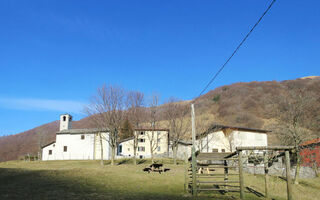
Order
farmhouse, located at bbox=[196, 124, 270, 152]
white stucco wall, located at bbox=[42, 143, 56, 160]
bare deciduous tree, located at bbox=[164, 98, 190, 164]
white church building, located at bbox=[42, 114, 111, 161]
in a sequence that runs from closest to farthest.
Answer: bare deciduous tree, located at bbox=[164, 98, 190, 164] < farmhouse, located at bbox=[196, 124, 270, 152] < white church building, located at bbox=[42, 114, 111, 161] < white stucco wall, located at bbox=[42, 143, 56, 160]

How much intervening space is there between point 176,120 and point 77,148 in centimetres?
2493

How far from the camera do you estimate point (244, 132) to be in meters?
52.8

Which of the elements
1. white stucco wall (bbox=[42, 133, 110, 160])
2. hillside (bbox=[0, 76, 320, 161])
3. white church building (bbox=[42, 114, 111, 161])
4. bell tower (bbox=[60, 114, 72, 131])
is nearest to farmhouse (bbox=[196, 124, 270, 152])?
white church building (bbox=[42, 114, 111, 161])

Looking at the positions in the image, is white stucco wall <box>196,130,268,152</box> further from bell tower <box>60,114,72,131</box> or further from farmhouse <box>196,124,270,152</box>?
bell tower <box>60,114,72,131</box>

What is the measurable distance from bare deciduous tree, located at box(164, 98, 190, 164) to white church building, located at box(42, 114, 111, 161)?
50.4 ft

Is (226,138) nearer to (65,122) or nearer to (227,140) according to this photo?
(227,140)

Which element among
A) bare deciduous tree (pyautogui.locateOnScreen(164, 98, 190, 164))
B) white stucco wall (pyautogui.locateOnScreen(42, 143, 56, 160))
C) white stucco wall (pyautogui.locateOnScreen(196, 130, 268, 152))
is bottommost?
white stucco wall (pyautogui.locateOnScreen(42, 143, 56, 160))

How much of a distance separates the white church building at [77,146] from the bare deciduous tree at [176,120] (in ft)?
50.4

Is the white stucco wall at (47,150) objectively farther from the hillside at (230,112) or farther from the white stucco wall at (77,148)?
the hillside at (230,112)

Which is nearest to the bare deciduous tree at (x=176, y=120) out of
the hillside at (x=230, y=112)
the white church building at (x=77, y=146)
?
the white church building at (x=77, y=146)

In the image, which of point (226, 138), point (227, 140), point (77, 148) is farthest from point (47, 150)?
point (227, 140)

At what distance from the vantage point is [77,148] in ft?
170

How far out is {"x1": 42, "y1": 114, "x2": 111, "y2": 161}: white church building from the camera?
163 feet

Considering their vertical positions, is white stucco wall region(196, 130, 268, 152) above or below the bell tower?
below
